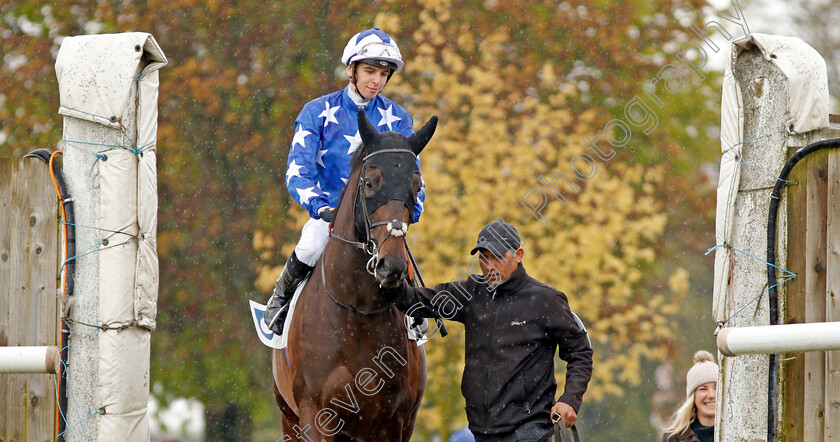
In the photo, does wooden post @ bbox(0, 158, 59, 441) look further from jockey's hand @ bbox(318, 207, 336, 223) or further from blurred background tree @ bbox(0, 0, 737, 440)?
blurred background tree @ bbox(0, 0, 737, 440)

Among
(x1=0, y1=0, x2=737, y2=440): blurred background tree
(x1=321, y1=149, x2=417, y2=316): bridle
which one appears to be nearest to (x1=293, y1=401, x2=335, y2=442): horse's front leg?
(x1=321, y1=149, x2=417, y2=316): bridle

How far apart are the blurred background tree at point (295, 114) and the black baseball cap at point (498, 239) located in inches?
259

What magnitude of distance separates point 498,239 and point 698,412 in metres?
2.06

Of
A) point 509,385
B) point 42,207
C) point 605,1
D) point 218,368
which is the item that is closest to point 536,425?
point 509,385

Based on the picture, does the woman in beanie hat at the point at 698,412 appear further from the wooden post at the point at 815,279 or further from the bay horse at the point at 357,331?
the bay horse at the point at 357,331

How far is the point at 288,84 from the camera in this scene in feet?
42.6

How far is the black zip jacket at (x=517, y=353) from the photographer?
4.72 meters

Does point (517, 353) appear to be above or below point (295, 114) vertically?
below

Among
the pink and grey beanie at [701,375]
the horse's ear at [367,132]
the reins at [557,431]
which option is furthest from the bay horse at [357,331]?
the pink and grey beanie at [701,375]

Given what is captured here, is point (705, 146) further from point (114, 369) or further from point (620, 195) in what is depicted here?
point (114, 369)

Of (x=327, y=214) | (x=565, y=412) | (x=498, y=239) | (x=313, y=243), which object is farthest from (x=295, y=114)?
(x=565, y=412)

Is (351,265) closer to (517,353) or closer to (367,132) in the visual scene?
(367,132)

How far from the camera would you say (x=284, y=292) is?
5.56 metres

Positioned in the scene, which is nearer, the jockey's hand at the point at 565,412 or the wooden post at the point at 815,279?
the wooden post at the point at 815,279
